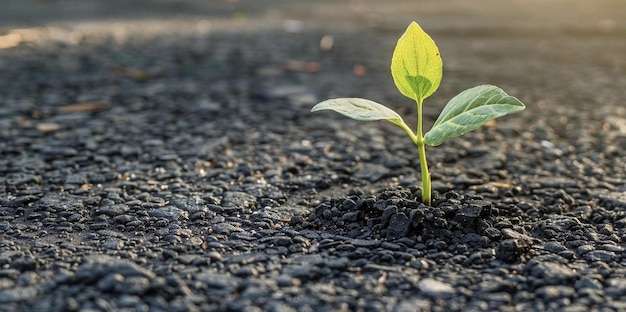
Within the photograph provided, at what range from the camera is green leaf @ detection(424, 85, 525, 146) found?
1726 millimetres

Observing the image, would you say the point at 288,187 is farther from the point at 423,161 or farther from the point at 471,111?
the point at 471,111

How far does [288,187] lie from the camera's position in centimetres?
236

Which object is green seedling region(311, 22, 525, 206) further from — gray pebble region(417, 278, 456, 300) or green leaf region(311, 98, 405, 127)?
gray pebble region(417, 278, 456, 300)

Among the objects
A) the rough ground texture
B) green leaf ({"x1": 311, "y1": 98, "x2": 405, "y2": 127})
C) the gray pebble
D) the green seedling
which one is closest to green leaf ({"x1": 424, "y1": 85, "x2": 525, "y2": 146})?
the green seedling

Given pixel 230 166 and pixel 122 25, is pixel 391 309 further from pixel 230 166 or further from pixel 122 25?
pixel 122 25

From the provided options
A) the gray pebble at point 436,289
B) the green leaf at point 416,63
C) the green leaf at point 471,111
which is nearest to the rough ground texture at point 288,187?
the gray pebble at point 436,289

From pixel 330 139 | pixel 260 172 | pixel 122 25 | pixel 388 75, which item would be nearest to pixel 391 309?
pixel 260 172

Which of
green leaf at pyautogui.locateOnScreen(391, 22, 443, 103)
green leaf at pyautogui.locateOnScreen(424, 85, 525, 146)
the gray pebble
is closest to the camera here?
the gray pebble

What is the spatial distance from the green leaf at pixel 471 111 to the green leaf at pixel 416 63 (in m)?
0.10

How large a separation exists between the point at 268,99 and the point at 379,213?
6.39 ft

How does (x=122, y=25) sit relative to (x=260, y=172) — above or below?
above

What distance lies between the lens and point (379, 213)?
6.31ft

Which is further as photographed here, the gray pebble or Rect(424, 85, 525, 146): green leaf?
Rect(424, 85, 525, 146): green leaf

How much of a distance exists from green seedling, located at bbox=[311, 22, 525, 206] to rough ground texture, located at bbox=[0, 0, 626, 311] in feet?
0.82
